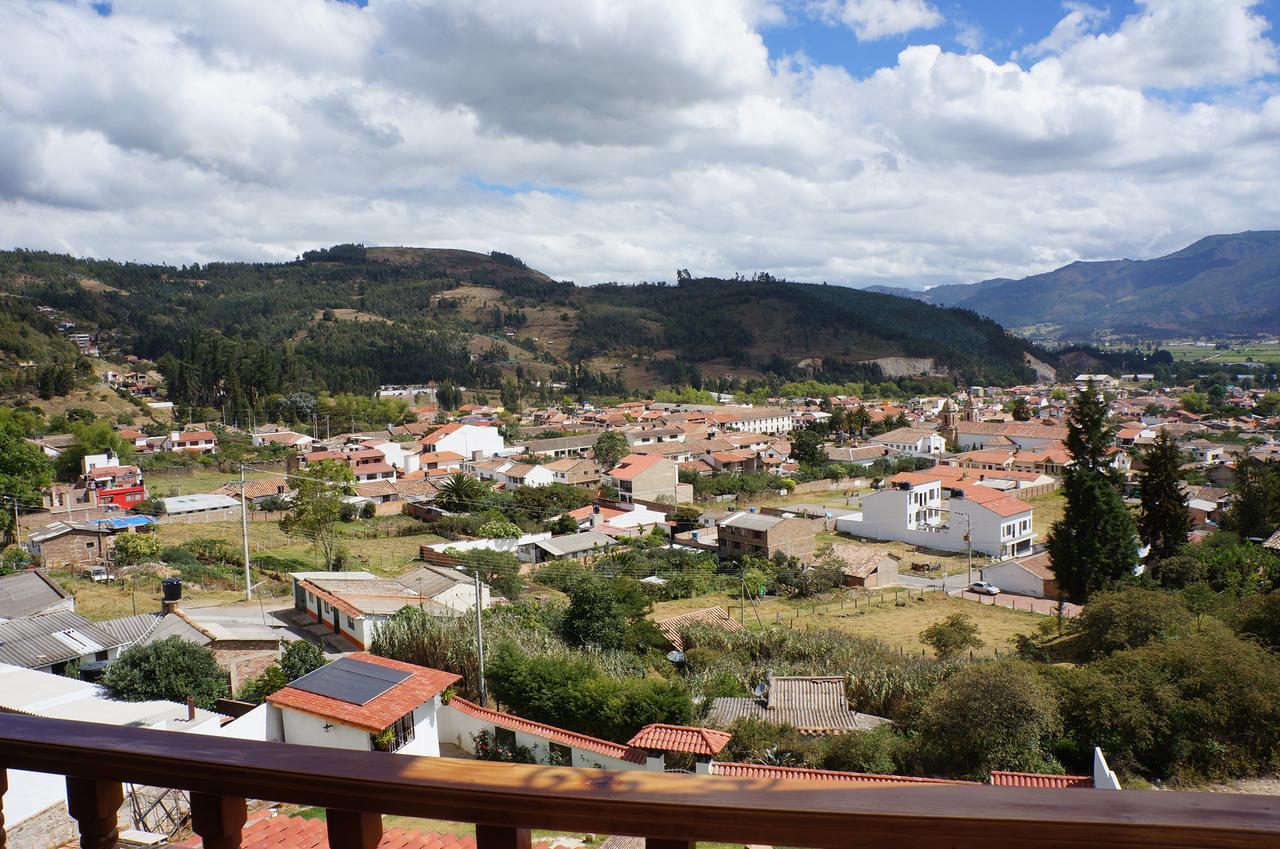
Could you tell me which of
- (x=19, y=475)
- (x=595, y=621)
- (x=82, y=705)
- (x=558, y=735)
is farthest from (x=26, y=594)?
(x=19, y=475)

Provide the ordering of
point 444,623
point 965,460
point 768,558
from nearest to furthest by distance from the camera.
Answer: point 444,623 < point 768,558 < point 965,460

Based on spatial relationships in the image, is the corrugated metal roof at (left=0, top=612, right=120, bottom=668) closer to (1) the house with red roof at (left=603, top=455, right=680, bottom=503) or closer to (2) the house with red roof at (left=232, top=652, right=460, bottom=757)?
(2) the house with red roof at (left=232, top=652, right=460, bottom=757)

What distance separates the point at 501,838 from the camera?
1008 mm

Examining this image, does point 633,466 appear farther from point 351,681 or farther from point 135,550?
point 351,681

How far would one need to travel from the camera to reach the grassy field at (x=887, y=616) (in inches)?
715

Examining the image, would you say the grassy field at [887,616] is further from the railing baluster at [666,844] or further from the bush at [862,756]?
the railing baluster at [666,844]

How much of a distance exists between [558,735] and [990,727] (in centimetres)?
522

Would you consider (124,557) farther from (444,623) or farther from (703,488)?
(703,488)

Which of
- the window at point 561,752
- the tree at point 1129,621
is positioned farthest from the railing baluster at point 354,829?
the tree at point 1129,621

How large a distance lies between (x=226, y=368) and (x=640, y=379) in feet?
159

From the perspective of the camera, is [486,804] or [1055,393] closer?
[486,804]

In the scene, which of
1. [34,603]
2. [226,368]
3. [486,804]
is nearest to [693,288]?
[226,368]

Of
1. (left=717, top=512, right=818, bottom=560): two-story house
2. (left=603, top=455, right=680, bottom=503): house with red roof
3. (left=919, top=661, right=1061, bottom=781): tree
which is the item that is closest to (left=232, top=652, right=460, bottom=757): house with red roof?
(left=919, top=661, right=1061, bottom=781): tree

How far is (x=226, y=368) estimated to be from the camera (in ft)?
181
